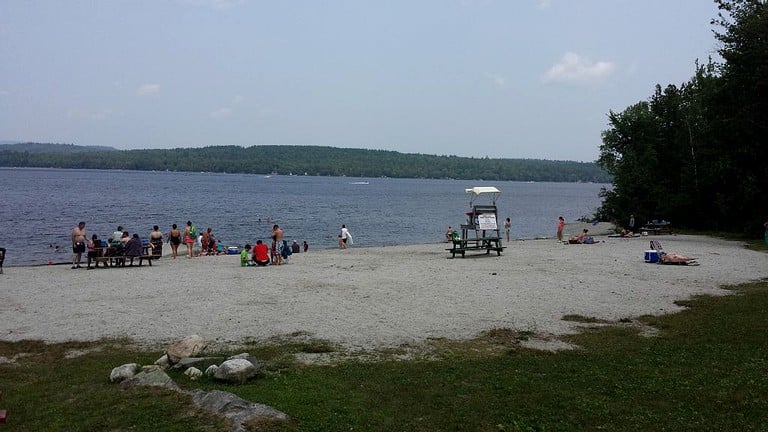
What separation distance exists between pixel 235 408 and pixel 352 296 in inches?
385

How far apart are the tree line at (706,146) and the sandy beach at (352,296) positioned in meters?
10.6

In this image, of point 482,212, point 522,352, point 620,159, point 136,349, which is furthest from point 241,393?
point 620,159

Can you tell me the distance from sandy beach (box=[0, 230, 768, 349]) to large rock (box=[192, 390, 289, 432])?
403cm

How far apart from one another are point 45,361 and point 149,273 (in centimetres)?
1226

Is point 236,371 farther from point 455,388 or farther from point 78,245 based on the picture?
point 78,245

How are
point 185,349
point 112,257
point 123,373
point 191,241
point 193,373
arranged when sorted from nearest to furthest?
1. point 123,373
2. point 193,373
3. point 185,349
4. point 112,257
5. point 191,241

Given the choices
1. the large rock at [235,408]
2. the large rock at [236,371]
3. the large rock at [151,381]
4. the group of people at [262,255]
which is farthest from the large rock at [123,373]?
the group of people at [262,255]

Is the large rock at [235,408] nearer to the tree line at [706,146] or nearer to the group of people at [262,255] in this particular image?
the group of people at [262,255]

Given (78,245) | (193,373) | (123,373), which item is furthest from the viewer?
(78,245)

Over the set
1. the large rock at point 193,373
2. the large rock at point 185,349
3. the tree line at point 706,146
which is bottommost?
the large rock at point 193,373

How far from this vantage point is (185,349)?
9992 mm

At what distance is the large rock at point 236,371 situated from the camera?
8.77 meters

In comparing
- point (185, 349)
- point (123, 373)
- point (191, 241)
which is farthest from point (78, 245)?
A: point (123, 373)

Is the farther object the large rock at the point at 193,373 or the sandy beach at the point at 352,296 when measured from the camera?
the sandy beach at the point at 352,296
